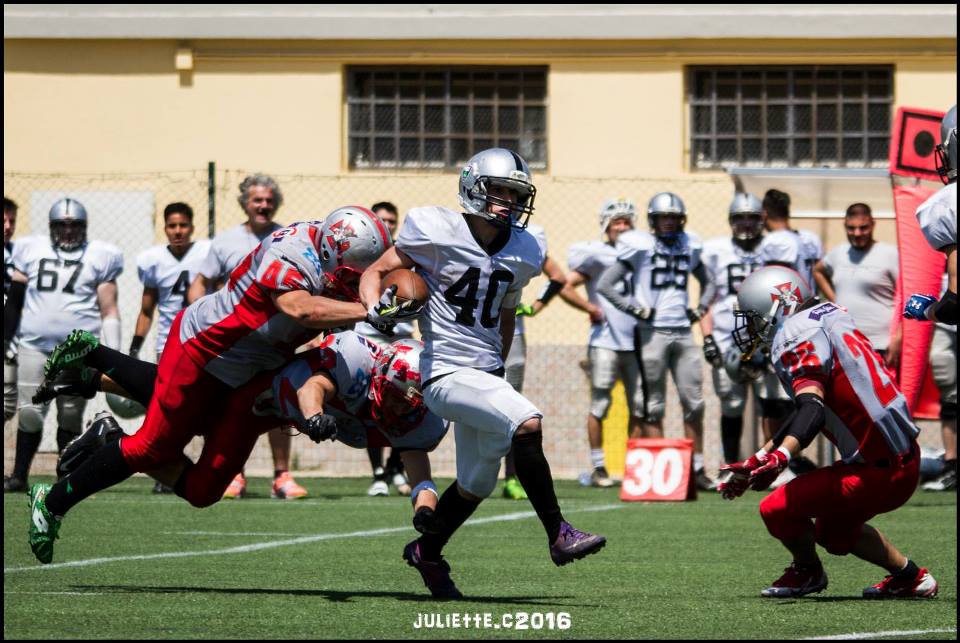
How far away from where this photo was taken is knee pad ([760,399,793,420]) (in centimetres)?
1181

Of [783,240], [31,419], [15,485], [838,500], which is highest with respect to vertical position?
[783,240]

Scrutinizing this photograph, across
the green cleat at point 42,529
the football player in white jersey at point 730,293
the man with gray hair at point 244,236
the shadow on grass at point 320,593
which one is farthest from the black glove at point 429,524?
the football player in white jersey at point 730,293

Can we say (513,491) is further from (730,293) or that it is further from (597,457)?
(730,293)

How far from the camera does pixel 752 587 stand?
683cm

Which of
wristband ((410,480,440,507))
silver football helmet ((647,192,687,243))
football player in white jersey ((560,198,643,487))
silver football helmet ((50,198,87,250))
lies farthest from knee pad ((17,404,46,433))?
wristband ((410,480,440,507))

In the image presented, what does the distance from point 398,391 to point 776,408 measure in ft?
17.6

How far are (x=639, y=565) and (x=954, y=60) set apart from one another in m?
9.05

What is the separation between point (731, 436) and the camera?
12156 millimetres

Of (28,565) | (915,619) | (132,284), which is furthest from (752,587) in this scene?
(132,284)

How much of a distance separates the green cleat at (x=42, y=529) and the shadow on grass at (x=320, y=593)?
13.0 inches

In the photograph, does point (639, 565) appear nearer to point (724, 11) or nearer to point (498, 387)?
point (498, 387)

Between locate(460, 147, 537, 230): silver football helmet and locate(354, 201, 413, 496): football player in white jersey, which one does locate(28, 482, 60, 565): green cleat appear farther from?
locate(354, 201, 413, 496): football player in white jersey

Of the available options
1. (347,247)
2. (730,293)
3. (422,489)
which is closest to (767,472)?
(422,489)

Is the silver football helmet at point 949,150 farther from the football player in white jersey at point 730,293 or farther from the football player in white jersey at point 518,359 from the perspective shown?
the football player in white jersey at point 730,293
